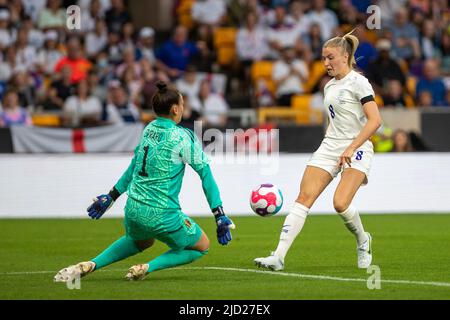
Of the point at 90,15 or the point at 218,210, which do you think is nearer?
the point at 218,210

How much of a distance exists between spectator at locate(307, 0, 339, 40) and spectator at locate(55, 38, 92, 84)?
484cm

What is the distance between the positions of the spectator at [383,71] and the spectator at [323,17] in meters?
1.74

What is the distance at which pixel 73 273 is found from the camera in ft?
28.0

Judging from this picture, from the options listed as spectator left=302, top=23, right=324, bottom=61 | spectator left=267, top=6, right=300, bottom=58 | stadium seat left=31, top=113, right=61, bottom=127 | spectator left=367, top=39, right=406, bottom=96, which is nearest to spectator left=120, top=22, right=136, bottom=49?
spectator left=267, top=6, right=300, bottom=58

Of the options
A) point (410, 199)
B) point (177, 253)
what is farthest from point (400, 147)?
point (177, 253)

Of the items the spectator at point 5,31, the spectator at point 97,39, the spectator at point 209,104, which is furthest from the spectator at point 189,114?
the spectator at point 5,31

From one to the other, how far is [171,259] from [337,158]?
6.06 ft

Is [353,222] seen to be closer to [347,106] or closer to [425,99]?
[347,106]

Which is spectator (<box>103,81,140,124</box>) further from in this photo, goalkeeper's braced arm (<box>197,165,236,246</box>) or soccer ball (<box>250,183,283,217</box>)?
goalkeeper's braced arm (<box>197,165,236,246</box>)

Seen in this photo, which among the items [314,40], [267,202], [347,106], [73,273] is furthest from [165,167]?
[314,40]

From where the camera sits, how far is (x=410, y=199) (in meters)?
17.0

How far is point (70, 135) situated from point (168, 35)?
6452 millimetres

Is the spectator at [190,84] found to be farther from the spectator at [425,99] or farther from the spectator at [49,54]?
the spectator at [425,99]

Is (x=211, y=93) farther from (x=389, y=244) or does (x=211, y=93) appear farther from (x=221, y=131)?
(x=389, y=244)
